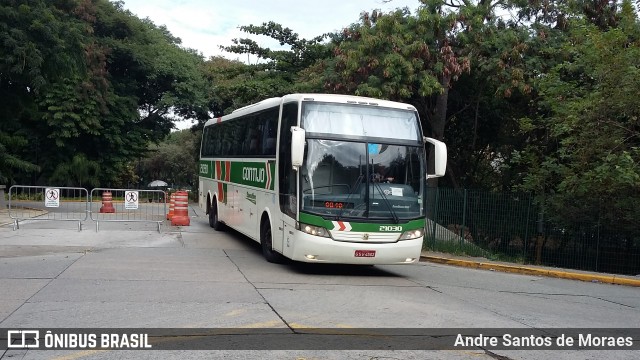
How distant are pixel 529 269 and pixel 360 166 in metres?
5.87

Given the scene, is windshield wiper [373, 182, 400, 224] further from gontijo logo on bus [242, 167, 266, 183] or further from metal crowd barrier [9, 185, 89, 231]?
metal crowd barrier [9, 185, 89, 231]

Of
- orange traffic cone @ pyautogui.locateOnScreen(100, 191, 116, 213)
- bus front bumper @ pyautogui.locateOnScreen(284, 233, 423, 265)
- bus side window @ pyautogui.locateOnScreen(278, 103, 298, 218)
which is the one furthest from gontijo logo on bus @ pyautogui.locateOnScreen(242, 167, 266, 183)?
orange traffic cone @ pyautogui.locateOnScreen(100, 191, 116, 213)

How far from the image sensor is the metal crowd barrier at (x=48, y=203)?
17.5 meters

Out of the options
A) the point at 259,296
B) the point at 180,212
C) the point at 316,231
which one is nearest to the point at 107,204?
the point at 180,212

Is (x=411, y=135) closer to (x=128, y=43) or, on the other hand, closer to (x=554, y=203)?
(x=554, y=203)

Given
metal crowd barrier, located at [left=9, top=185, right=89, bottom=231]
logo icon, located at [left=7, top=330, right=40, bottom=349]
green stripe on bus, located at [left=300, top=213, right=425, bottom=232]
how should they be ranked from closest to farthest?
1. logo icon, located at [left=7, top=330, right=40, bottom=349]
2. green stripe on bus, located at [left=300, top=213, right=425, bottom=232]
3. metal crowd barrier, located at [left=9, top=185, right=89, bottom=231]

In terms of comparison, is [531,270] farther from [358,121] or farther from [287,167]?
[287,167]

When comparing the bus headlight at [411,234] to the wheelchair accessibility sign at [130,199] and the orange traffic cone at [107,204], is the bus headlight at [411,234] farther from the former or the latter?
the orange traffic cone at [107,204]

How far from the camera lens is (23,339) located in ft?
20.7

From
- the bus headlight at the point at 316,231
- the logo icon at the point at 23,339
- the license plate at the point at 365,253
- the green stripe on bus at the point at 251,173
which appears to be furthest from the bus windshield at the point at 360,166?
the logo icon at the point at 23,339

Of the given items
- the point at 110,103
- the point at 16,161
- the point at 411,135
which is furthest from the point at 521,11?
the point at 110,103

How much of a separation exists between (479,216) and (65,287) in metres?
12.1

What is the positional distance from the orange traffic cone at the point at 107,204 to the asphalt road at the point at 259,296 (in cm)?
676

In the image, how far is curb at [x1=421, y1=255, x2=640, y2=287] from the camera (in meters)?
13.7
